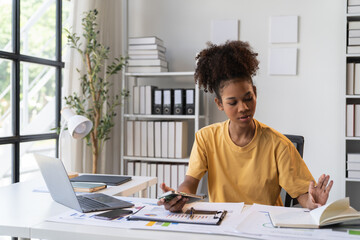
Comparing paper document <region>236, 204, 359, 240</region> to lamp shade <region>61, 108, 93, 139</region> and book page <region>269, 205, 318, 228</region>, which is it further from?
lamp shade <region>61, 108, 93, 139</region>

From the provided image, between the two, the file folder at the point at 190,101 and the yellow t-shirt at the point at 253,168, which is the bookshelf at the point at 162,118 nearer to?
the file folder at the point at 190,101

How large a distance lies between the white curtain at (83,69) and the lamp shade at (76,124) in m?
1.24

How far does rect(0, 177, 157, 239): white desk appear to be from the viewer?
1336 mm

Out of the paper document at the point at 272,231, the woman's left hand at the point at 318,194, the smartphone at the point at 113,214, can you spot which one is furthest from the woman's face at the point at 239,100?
the smartphone at the point at 113,214

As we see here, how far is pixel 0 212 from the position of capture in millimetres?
1505

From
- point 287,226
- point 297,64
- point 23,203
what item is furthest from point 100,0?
point 287,226

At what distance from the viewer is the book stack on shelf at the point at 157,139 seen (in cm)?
347

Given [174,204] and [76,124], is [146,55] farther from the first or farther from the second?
[174,204]

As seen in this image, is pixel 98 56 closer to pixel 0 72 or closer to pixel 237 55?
pixel 0 72

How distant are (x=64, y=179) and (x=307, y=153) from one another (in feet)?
8.20

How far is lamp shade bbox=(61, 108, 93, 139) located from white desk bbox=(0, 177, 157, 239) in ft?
1.02

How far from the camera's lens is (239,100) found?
1.74 m

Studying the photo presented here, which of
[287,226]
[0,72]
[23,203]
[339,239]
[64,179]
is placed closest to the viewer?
[339,239]

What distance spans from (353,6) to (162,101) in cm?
166
